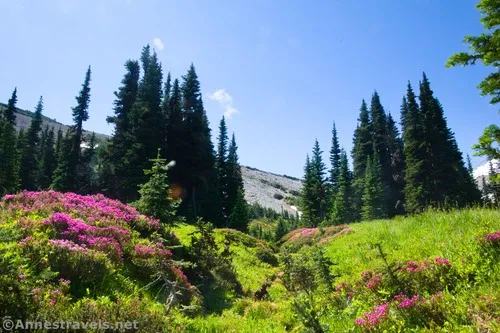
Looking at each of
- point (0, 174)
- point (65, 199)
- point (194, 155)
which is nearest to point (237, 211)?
point (194, 155)

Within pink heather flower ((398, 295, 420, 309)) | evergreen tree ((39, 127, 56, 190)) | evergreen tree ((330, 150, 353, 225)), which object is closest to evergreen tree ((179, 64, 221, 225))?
evergreen tree ((330, 150, 353, 225))

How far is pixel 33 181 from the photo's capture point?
64938mm

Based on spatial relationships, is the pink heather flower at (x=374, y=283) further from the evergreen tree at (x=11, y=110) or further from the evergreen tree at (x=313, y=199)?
the evergreen tree at (x=11, y=110)

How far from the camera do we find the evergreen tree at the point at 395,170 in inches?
2309

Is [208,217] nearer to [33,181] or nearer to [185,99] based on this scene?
[185,99]

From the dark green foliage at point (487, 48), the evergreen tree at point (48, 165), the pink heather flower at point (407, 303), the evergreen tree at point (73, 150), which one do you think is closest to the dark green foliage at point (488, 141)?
the dark green foliage at point (487, 48)

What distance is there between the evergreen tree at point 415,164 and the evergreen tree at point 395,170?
8910mm

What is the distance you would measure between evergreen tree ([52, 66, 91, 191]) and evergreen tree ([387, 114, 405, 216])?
169ft

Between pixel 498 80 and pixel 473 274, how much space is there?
19.6 feet

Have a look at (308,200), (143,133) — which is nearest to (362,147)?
(308,200)

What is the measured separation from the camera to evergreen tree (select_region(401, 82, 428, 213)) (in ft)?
151

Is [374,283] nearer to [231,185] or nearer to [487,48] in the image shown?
[487,48]

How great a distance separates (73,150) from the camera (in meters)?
49.2

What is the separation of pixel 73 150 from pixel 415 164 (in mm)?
51018
